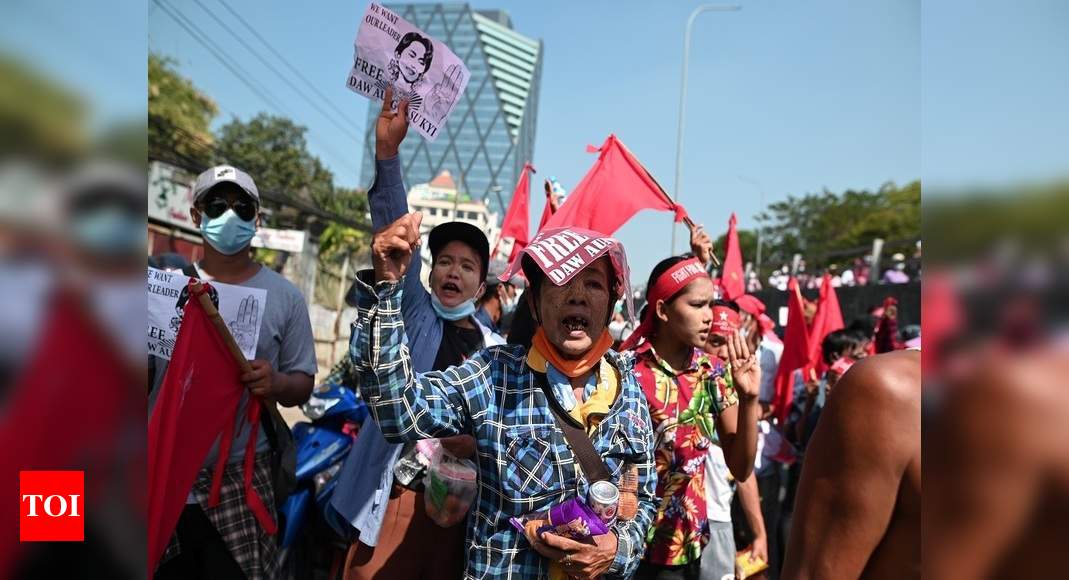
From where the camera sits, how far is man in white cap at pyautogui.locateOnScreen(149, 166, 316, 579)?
285cm

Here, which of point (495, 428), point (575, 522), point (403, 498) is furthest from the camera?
point (403, 498)

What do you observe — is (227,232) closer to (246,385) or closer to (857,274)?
(246,385)

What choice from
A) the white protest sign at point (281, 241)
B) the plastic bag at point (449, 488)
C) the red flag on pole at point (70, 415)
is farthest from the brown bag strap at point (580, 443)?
the white protest sign at point (281, 241)

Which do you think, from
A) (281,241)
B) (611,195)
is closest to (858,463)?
(611,195)

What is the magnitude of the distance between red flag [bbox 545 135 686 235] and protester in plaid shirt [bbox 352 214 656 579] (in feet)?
7.06

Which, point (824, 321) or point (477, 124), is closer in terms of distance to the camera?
point (824, 321)

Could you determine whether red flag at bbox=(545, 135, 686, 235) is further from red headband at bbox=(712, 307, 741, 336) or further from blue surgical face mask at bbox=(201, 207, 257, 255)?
blue surgical face mask at bbox=(201, 207, 257, 255)

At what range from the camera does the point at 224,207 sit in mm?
3107

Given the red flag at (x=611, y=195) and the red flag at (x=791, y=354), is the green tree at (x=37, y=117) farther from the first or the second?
the red flag at (x=791, y=354)

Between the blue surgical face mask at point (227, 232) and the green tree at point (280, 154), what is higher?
the green tree at point (280, 154)

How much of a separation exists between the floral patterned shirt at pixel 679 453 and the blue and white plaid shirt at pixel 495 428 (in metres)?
0.73

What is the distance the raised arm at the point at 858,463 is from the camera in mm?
1515

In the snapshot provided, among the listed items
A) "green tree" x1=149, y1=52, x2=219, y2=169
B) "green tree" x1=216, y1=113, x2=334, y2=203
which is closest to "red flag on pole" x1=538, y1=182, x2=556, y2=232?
"green tree" x1=149, y1=52, x2=219, y2=169

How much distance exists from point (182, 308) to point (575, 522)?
1707 mm
